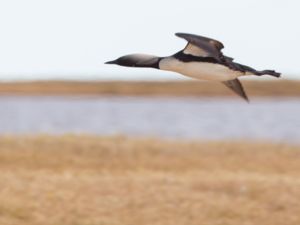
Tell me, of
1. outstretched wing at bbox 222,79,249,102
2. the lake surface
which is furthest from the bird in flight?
the lake surface

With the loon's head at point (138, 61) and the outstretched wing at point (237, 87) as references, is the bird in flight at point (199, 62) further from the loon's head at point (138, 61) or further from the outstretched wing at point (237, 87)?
the outstretched wing at point (237, 87)

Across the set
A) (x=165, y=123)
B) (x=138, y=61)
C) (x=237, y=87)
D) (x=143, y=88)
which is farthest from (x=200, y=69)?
(x=143, y=88)

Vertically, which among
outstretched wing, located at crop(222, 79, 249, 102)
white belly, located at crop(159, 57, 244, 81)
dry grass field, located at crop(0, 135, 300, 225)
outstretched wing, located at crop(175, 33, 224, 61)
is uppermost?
outstretched wing, located at crop(175, 33, 224, 61)

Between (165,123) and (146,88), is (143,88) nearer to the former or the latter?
(146,88)

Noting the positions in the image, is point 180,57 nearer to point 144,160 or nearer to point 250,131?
point 144,160

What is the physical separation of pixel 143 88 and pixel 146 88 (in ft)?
0.81

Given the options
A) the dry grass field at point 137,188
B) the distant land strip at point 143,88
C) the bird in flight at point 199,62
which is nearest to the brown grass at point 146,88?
the distant land strip at point 143,88

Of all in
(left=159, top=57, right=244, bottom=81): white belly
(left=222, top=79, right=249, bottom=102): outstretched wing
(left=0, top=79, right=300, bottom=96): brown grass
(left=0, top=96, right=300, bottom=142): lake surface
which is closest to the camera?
(left=159, top=57, right=244, bottom=81): white belly

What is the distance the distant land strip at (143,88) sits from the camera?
63.3 m

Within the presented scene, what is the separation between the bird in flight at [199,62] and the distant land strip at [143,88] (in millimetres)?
58560

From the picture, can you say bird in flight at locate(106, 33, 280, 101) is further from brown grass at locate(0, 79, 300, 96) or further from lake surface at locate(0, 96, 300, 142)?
brown grass at locate(0, 79, 300, 96)

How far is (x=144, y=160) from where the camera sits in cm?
2050

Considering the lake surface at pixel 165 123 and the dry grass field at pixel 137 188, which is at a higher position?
the dry grass field at pixel 137 188

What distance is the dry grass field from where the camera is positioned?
1348 cm
